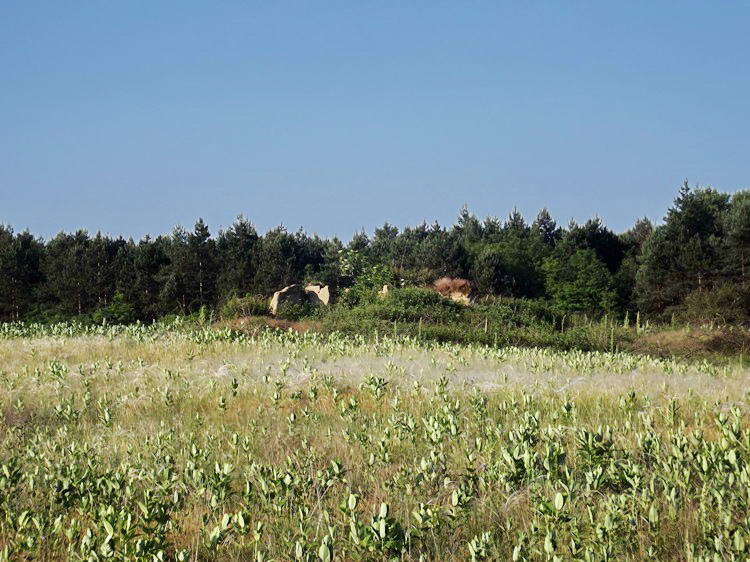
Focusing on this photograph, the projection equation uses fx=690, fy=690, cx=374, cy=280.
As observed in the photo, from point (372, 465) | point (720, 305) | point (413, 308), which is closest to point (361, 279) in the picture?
point (413, 308)

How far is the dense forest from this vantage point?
3114 centimetres

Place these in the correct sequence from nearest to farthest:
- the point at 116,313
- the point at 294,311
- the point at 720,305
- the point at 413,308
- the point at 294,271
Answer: the point at 413,308
the point at 294,311
the point at 720,305
the point at 116,313
the point at 294,271

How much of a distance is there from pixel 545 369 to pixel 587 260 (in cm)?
2715

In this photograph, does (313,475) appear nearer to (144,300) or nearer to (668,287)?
(144,300)

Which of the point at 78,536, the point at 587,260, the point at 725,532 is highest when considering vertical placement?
the point at 587,260

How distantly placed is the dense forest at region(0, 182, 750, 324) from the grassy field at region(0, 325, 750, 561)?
68.2ft

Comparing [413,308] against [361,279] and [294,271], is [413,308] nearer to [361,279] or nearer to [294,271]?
[361,279]

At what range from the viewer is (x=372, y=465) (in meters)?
4.89

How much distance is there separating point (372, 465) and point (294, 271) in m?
28.1

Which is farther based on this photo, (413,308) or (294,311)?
(294,311)

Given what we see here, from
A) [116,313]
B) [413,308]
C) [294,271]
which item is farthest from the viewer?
[294,271]

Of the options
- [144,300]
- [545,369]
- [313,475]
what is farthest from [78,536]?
[144,300]

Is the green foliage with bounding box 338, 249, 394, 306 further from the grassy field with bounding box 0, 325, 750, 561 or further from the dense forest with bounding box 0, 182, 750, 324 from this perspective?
the grassy field with bounding box 0, 325, 750, 561

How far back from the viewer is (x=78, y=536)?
403 cm
